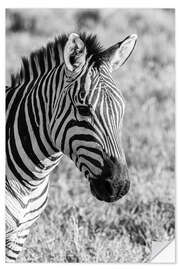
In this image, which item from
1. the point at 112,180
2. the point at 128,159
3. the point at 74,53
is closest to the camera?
the point at 112,180

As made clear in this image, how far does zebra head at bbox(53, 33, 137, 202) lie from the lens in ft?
6.78

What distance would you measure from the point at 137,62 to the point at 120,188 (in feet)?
4.81

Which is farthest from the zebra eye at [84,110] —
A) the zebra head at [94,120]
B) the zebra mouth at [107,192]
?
the zebra mouth at [107,192]

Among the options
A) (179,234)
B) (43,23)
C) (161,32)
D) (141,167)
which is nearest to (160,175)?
(141,167)

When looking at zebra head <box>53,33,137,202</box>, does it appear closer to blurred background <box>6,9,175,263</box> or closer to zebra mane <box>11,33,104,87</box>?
zebra mane <box>11,33,104,87</box>

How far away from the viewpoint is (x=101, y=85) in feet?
7.06

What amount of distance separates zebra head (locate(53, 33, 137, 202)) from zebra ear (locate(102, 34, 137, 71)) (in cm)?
3

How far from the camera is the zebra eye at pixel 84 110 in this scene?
6.93 feet

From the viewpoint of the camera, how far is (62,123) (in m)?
2.19

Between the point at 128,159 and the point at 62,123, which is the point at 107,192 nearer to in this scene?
the point at 62,123

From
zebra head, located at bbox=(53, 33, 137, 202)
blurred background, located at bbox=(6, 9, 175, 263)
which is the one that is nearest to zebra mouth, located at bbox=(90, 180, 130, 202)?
zebra head, located at bbox=(53, 33, 137, 202)

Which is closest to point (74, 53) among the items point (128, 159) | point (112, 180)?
point (112, 180)

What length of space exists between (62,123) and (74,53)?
1.02ft

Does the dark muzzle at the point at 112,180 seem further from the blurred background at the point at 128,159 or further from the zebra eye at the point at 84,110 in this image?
the blurred background at the point at 128,159
